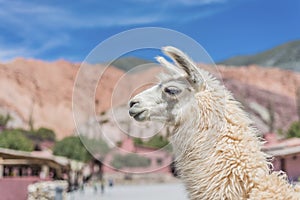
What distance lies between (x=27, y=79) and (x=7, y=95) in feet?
17.2

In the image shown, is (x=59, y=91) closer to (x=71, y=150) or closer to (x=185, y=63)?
(x=71, y=150)

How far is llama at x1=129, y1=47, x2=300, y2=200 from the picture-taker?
205 cm

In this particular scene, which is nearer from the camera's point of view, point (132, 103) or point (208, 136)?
point (208, 136)

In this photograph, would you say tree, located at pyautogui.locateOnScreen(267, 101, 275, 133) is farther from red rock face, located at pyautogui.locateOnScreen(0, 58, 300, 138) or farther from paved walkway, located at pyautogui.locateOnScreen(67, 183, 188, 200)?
paved walkway, located at pyautogui.locateOnScreen(67, 183, 188, 200)

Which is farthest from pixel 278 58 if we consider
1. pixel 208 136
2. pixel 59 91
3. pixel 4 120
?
pixel 208 136

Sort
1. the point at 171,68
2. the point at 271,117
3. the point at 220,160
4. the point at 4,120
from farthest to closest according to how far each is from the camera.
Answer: the point at 4,120 → the point at 271,117 → the point at 171,68 → the point at 220,160

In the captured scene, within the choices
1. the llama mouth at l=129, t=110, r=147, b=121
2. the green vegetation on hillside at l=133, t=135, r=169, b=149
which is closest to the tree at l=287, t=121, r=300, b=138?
the green vegetation on hillside at l=133, t=135, r=169, b=149

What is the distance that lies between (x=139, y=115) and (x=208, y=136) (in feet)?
1.35

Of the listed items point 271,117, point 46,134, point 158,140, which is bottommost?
point 158,140

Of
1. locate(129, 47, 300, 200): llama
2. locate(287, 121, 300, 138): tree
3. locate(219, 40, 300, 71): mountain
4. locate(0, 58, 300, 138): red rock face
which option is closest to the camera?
locate(129, 47, 300, 200): llama

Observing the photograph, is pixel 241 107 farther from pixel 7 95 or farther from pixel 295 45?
pixel 295 45

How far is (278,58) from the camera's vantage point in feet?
254

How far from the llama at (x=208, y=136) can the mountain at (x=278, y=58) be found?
71161 millimetres

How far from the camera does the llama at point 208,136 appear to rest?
2.05m
